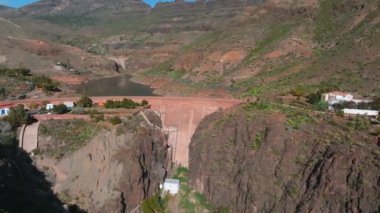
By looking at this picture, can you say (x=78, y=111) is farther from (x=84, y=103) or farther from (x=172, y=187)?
(x=172, y=187)

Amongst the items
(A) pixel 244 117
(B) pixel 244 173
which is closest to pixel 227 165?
(B) pixel 244 173

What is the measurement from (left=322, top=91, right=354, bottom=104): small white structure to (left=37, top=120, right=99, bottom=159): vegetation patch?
81.9 feet

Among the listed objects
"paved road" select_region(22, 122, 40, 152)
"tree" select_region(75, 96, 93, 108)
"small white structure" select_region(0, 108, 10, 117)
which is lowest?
"paved road" select_region(22, 122, 40, 152)

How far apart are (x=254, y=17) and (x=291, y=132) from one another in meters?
58.0

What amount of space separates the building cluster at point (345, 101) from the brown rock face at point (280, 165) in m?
4.75

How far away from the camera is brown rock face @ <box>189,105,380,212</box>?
29141 millimetres

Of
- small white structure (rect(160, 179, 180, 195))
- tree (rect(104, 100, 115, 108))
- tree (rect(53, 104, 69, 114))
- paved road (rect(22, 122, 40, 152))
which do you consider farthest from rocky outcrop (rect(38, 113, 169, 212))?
tree (rect(104, 100, 115, 108))

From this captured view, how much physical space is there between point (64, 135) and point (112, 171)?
681 cm

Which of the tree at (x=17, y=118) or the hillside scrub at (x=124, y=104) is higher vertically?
the hillside scrub at (x=124, y=104)

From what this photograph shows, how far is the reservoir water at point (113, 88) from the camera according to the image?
252 ft

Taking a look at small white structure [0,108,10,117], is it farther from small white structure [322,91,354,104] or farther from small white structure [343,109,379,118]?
small white structure [343,109,379,118]

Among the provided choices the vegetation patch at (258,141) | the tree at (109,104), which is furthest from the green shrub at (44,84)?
the vegetation patch at (258,141)

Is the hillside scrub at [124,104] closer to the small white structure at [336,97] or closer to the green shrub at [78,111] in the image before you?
the green shrub at [78,111]

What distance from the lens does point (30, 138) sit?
138ft
